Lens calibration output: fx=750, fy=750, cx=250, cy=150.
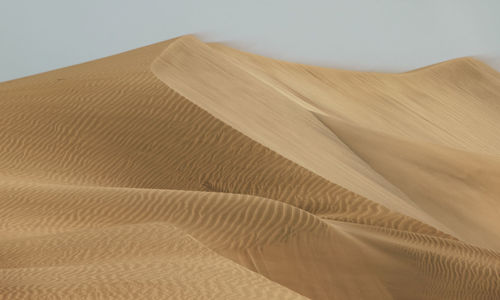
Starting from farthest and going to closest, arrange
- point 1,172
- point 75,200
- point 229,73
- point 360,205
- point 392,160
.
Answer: point 229,73 < point 392,160 < point 1,172 < point 360,205 < point 75,200

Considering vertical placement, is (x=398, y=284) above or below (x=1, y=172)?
above

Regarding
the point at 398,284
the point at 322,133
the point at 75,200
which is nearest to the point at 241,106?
the point at 322,133

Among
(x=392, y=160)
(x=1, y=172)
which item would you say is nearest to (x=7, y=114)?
(x=1, y=172)

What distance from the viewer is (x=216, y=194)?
9.08 meters

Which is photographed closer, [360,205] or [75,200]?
[75,200]

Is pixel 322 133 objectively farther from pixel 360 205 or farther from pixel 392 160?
pixel 360 205

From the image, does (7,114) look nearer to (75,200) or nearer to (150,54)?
(150,54)

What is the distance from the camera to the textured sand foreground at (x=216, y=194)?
670 cm

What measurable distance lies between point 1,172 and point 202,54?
6.89 metres

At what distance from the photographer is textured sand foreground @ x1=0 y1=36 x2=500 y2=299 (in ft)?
22.0

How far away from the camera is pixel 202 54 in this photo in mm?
17391

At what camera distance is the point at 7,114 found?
45.6 feet

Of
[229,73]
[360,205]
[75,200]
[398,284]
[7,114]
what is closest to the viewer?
[398,284]

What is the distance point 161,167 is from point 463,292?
17.5 ft
